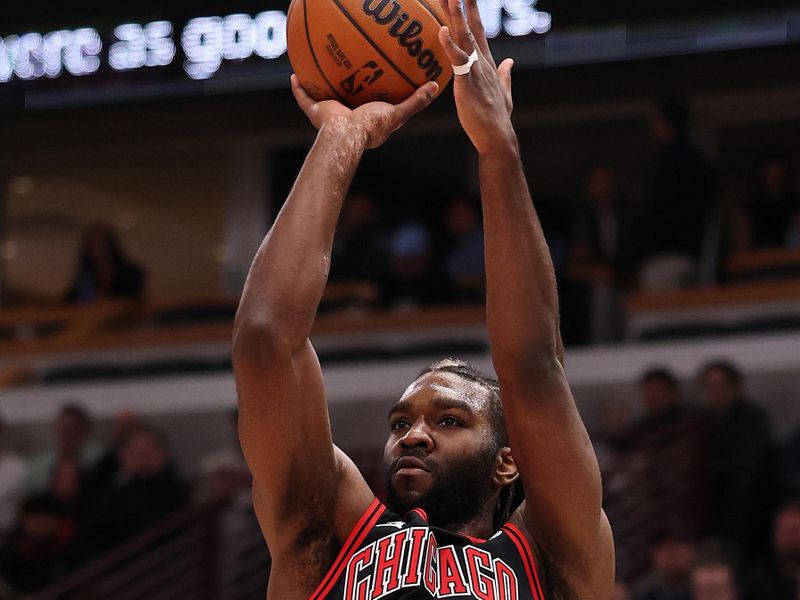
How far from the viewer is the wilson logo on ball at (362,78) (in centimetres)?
344

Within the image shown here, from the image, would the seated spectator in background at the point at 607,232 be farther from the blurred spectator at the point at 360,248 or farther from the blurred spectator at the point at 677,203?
the blurred spectator at the point at 360,248

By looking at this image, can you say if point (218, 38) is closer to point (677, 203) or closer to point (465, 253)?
point (465, 253)

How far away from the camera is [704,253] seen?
10828 millimetres

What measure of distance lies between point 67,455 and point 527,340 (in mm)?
7685

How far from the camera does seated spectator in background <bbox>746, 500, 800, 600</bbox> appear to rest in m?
7.12

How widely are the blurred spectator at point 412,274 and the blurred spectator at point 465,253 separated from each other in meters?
0.12

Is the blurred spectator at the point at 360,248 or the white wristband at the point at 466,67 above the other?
the white wristband at the point at 466,67

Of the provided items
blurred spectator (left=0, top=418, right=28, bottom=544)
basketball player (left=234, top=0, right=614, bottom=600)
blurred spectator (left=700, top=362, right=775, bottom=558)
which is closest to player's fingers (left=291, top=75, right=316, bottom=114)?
basketball player (left=234, top=0, right=614, bottom=600)

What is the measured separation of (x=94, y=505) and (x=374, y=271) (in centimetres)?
318

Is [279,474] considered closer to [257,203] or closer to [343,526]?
[343,526]

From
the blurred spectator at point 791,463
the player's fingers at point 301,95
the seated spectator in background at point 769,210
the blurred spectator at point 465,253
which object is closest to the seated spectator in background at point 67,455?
the blurred spectator at point 465,253

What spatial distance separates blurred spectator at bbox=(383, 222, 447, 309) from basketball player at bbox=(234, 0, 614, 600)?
7722mm

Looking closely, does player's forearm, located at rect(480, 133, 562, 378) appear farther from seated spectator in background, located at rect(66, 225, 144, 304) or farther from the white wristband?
seated spectator in background, located at rect(66, 225, 144, 304)

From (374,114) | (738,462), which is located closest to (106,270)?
(738,462)
